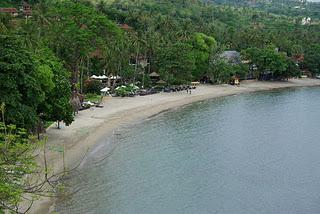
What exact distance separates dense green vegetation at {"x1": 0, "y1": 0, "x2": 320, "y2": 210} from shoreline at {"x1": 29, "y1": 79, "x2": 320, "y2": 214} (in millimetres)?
2723

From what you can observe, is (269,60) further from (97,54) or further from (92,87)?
(92,87)

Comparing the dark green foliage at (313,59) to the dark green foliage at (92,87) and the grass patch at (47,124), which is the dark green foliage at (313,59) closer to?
the dark green foliage at (92,87)

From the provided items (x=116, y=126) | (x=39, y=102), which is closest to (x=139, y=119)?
(x=116, y=126)

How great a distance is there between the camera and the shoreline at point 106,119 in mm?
43812

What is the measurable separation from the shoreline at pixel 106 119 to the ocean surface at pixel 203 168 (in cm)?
115

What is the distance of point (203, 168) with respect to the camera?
151 ft

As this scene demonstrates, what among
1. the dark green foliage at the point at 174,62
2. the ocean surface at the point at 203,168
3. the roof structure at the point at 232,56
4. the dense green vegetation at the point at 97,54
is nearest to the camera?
the ocean surface at the point at 203,168

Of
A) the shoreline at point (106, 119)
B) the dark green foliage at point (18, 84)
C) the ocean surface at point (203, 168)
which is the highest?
the dark green foliage at point (18, 84)

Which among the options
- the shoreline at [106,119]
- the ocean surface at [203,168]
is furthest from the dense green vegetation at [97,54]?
the ocean surface at [203,168]

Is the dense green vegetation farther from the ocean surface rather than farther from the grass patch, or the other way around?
the ocean surface

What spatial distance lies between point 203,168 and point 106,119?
717 inches

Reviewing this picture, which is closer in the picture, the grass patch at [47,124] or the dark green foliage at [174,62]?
the grass patch at [47,124]

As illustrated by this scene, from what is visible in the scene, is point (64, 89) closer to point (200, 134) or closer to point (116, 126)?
point (116, 126)

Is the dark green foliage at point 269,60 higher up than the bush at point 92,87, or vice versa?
the dark green foliage at point 269,60
